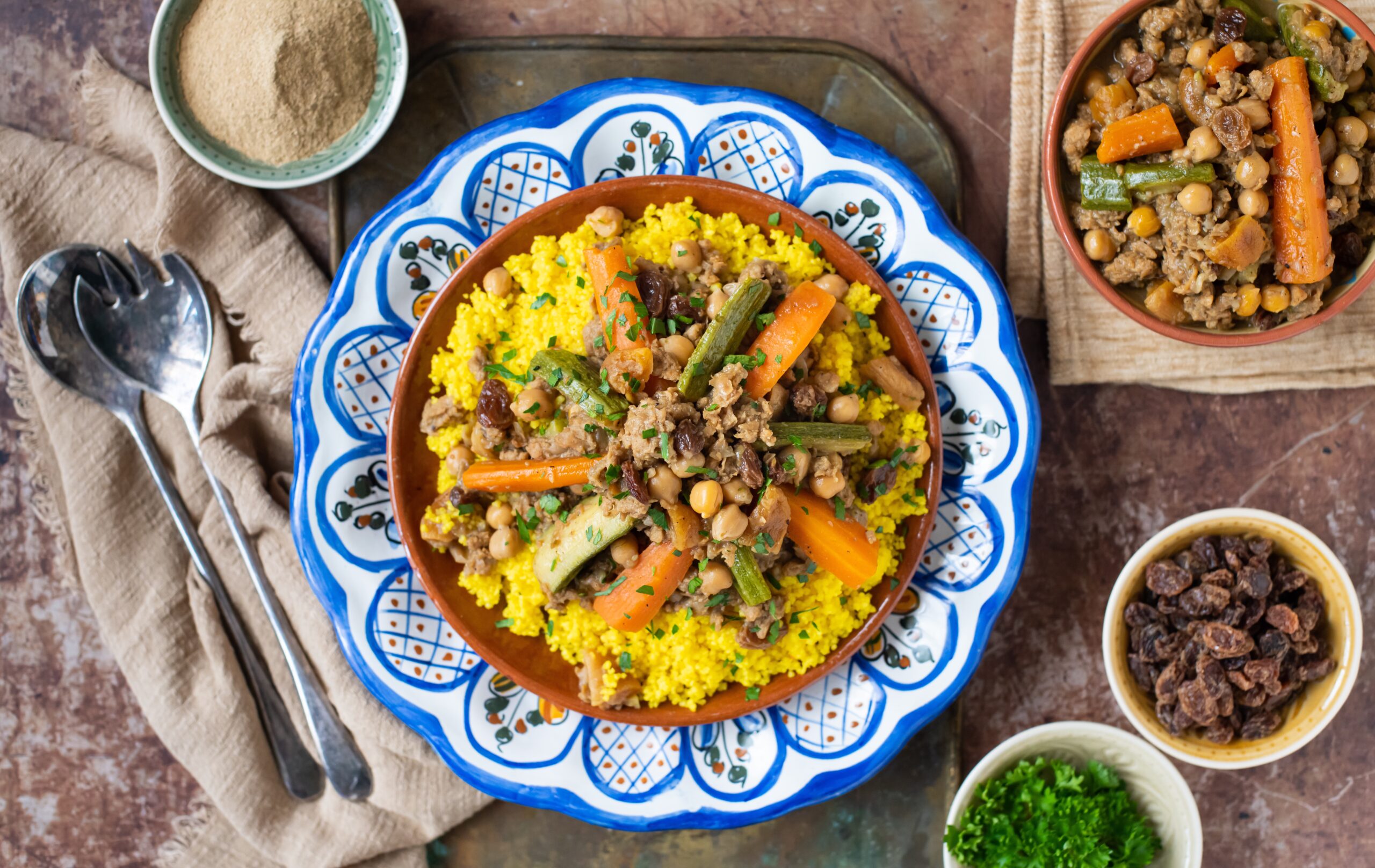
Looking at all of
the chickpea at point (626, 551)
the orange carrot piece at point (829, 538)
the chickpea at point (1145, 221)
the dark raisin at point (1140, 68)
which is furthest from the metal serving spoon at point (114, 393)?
the dark raisin at point (1140, 68)

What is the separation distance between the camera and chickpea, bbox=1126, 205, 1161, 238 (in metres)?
3.48

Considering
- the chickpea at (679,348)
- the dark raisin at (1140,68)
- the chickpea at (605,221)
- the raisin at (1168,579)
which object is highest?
the chickpea at (605,221)

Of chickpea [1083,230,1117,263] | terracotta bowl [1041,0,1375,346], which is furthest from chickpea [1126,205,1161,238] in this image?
terracotta bowl [1041,0,1375,346]

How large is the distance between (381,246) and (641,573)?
182 centimetres

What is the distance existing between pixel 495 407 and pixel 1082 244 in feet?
8.10

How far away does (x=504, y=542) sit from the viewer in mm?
3607

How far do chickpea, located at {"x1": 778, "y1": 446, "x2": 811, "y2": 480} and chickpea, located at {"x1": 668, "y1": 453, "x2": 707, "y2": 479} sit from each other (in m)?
0.34

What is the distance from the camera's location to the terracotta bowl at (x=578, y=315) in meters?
3.63

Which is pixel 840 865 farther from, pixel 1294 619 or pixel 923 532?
pixel 1294 619

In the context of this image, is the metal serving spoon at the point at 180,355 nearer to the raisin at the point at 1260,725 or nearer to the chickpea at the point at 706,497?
the chickpea at the point at 706,497

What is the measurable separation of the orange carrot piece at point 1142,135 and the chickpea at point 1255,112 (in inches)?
8.6

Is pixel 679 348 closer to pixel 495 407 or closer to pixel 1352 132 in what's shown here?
pixel 495 407

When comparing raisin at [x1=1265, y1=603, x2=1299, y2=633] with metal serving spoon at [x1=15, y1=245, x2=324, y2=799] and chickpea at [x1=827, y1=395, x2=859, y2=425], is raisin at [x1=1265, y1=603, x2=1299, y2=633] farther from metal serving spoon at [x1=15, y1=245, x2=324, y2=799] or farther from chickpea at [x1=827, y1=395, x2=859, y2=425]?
metal serving spoon at [x1=15, y1=245, x2=324, y2=799]

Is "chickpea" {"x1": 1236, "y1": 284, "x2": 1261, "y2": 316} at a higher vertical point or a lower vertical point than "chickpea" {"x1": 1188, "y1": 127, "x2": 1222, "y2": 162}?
lower
